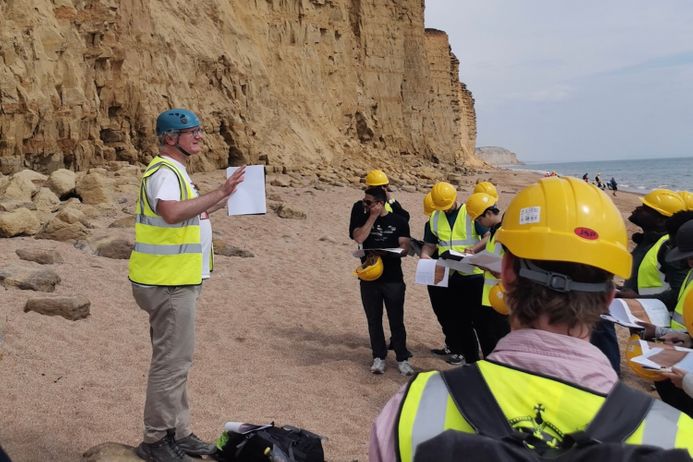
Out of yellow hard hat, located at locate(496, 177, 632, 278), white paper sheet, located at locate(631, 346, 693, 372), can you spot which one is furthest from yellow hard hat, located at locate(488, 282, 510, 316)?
yellow hard hat, located at locate(496, 177, 632, 278)

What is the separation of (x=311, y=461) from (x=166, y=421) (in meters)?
0.89

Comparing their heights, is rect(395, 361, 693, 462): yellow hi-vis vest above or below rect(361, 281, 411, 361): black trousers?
above

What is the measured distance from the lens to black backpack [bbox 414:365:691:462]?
3.71ft

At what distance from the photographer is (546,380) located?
4.18ft

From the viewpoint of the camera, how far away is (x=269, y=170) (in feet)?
71.9

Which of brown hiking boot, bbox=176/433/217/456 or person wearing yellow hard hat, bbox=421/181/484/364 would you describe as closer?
brown hiking boot, bbox=176/433/217/456

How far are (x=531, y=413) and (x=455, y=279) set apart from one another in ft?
16.3

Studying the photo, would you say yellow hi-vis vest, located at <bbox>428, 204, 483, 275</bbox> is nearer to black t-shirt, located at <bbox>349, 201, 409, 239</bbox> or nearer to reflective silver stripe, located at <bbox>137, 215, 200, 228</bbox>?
black t-shirt, located at <bbox>349, 201, 409, 239</bbox>

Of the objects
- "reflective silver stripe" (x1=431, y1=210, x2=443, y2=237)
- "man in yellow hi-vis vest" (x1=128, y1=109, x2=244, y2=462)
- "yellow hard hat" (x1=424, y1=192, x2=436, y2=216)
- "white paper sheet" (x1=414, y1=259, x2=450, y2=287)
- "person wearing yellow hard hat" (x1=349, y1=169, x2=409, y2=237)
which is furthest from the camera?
"yellow hard hat" (x1=424, y1=192, x2=436, y2=216)

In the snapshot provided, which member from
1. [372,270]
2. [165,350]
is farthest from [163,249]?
[372,270]

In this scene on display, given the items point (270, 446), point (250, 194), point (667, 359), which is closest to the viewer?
point (667, 359)

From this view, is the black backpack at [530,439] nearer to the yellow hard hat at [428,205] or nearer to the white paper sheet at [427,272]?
the white paper sheet at [427,272]

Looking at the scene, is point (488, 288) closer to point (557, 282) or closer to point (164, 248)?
point (164, 248)

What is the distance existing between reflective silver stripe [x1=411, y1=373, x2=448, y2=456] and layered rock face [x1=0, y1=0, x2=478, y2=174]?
46.8 feet
